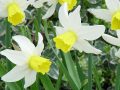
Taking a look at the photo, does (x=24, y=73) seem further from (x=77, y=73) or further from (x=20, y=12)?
(x=77, y=73)

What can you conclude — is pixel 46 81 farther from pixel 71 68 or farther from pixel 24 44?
pixel 24 44

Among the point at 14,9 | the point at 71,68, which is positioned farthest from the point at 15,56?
the point at 71,68

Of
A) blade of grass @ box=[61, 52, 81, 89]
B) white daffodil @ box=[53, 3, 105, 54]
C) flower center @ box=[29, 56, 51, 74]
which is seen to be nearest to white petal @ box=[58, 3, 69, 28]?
white daffodil @ box=[53, 3, 105, 54]

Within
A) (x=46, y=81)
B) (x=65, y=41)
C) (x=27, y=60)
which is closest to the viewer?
(x=65, y=41)

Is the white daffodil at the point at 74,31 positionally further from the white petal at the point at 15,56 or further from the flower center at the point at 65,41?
the white petal at the point at 15,56

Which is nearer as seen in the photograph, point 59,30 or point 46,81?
point 59,30

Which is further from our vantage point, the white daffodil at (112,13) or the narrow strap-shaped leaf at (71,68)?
the narrow strap-shaped leaf at (71,68)

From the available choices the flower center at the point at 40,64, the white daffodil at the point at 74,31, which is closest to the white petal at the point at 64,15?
the white daffodil at the point at 74,31
